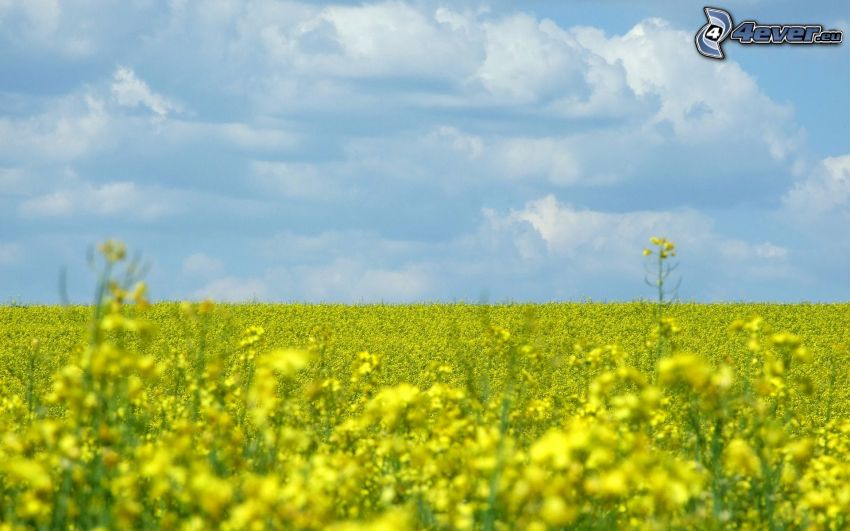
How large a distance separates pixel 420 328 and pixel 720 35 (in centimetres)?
935

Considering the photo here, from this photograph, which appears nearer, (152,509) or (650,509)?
(650,509)

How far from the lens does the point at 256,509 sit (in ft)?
12.2

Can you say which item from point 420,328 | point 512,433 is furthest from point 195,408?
point 420,328

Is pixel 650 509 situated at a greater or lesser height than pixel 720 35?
lesser

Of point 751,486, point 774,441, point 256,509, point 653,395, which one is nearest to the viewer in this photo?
point 256,509

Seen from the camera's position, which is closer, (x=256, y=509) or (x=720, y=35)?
(x=256, y=509)

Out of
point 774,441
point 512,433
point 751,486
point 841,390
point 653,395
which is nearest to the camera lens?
point 653,395

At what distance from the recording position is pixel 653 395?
4.63 m

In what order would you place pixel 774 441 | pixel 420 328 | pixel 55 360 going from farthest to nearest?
1. pixel 420 328
2. pixel 55 360
3. pixel 774 441

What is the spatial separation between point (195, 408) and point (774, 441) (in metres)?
3.99

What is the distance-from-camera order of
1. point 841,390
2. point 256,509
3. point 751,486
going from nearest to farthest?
point 256,509 → point 751,486 → point 841,390

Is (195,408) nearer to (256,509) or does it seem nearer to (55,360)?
(256,509)

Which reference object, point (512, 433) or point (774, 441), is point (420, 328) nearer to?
point (512, 433)

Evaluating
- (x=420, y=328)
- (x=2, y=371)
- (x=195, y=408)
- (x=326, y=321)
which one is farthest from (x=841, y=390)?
(x=2, y=371)
